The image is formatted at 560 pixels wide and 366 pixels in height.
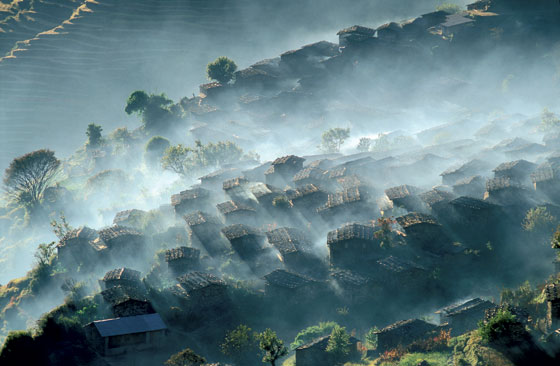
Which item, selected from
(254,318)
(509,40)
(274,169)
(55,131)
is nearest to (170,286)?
(254,318)

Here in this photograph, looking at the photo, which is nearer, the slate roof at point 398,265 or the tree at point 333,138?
the slate roof at point 398,265

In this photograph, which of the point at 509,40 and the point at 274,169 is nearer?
the point at 274,169

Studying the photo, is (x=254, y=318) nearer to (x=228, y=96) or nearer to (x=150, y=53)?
(x=228, y=96)

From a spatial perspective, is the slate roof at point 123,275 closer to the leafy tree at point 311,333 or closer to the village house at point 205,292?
the village house at point 205,292

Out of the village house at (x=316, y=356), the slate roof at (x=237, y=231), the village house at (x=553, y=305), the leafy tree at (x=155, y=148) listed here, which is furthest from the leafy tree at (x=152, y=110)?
the village house at (x=553, y=305)

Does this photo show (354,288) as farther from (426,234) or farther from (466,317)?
(466,317)

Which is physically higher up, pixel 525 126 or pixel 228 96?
pixel 228 96

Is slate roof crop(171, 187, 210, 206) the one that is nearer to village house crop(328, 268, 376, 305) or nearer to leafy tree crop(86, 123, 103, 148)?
village house crop(328, 268, 376, 305)
